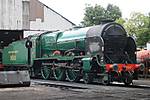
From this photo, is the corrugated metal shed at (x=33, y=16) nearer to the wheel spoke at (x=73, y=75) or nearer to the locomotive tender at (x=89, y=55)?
the locomotive tender at (x=89, y=55)

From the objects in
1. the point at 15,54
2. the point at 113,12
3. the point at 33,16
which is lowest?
the point at 15,54

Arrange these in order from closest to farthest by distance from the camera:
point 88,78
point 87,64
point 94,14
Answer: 1. point 87,64
2. point 88,78
3. point 94,14

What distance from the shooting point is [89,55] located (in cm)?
2052

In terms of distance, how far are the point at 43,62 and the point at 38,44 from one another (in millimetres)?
1661

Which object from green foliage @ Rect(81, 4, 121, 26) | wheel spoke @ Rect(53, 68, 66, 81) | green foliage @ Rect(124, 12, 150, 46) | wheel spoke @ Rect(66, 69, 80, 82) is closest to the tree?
green foliage @ Rect(81, 4, 121, 26)

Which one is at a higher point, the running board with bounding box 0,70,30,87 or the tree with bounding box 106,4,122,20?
the tree with bounding box 106,4,122,20

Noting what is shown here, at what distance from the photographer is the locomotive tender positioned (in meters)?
19.5

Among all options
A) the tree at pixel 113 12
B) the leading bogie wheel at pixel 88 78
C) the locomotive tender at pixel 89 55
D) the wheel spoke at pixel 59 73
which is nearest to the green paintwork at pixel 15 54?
the locomotive tender at pixel 89 55

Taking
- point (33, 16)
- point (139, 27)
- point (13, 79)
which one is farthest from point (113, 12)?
point (13, 79)

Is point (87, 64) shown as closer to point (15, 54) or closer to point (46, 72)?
point (46, 72)

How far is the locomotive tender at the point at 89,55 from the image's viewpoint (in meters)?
19.5

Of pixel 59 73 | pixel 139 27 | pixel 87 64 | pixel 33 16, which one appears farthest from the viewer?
pixel 33 16

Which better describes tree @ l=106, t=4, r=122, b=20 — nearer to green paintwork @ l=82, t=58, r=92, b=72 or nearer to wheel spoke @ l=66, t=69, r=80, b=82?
wheel spoke @ l=66, t=69, r=80, b=82

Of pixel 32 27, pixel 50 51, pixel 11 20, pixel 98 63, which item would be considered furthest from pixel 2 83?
pixel 32 27
